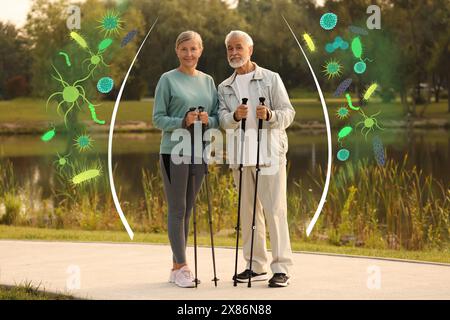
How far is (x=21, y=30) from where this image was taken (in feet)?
90.6

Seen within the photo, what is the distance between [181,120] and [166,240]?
121 inches

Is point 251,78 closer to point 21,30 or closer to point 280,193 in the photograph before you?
point 280,193

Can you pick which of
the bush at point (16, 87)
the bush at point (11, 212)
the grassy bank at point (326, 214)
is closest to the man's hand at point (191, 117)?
the grassy bank at point (326, 214)

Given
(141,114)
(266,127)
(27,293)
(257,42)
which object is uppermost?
(257,42)

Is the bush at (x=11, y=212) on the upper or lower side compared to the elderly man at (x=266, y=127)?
lower

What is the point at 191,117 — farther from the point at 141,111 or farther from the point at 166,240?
the point at 141,111

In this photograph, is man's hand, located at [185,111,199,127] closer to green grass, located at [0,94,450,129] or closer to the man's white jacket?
the man's white jacket

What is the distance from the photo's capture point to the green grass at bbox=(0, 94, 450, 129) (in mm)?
26844

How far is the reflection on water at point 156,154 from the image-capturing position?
620 inches

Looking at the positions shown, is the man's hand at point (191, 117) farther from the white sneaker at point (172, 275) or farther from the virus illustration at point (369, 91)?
the virus illustration at point (369, 91)

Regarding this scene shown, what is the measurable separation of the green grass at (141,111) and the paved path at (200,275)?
17.7m

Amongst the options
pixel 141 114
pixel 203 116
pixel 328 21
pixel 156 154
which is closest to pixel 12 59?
pixel 141 114

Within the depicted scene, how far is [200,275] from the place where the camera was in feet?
20.3
